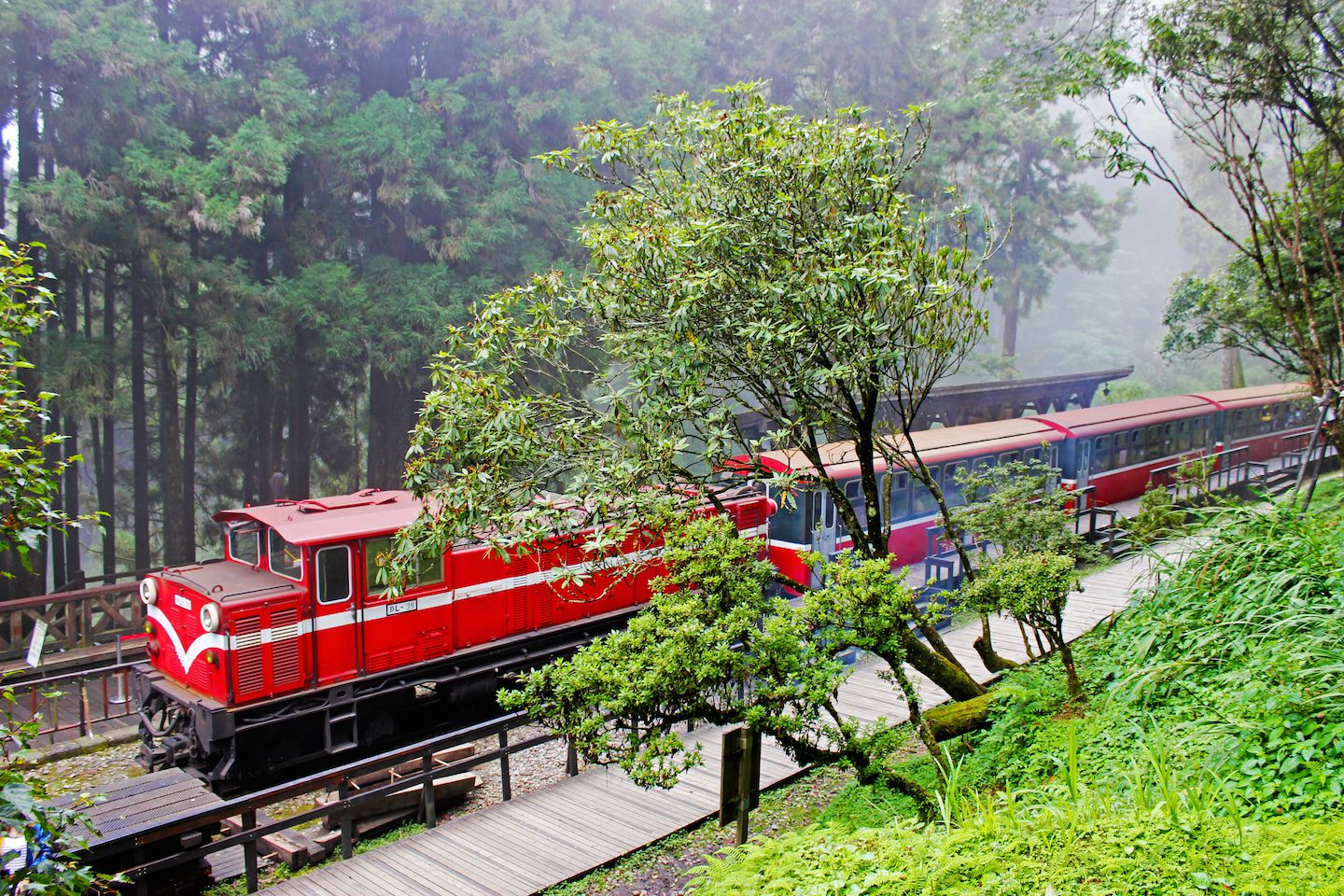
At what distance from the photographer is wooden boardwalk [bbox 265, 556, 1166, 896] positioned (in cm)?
652

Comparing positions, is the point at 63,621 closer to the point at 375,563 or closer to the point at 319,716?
the point at 319,716

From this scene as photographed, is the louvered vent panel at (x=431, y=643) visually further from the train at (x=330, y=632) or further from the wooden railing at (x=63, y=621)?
the wooden railing at (x=63, y=621)

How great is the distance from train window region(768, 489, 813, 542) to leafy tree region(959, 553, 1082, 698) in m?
6.13

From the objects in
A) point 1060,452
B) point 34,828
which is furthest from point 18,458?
point 1060,452

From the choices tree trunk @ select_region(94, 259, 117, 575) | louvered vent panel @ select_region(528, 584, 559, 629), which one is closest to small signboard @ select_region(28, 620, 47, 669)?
louvered vent panel @ select_region(528, 584, 559, 629)

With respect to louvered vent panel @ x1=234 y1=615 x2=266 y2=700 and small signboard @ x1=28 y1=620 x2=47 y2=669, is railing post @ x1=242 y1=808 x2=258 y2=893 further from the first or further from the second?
small signboard @ x1=28 y1=620 x2=47 y2=669

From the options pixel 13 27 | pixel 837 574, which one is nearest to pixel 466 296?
pixel 13 27

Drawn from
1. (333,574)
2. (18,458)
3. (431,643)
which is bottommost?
(431,643)

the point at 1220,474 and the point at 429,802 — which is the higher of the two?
the point at 1220,474

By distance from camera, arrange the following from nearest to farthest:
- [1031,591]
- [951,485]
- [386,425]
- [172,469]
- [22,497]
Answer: [22,497] → [1031,591] → [951,485] → [172,469] → [386,425]

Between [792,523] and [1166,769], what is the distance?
894 cm

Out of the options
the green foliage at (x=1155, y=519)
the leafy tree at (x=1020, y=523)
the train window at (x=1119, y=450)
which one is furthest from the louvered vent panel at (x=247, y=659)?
the train window at (x=1119, y=450)

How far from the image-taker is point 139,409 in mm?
17203

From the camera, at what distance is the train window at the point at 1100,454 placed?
58.9 feet
